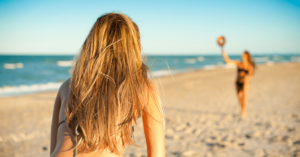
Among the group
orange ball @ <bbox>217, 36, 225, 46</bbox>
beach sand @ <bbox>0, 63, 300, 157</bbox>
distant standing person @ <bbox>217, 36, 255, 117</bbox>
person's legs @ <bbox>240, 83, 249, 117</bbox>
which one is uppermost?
orange ball @ <bbox>217, 36, 225, 46</bbox>

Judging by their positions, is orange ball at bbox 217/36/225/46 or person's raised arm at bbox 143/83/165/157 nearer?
person's raised arm at bbox 143/83/165/157

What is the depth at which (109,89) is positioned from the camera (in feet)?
3.86

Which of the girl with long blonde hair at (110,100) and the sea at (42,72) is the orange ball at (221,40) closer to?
the sea at (42,72)

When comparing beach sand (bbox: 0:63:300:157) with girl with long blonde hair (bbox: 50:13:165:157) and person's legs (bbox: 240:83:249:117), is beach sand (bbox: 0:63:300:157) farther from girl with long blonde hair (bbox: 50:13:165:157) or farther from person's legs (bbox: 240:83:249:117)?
girl with long blonde hair (bbox: 50:13:165:157)

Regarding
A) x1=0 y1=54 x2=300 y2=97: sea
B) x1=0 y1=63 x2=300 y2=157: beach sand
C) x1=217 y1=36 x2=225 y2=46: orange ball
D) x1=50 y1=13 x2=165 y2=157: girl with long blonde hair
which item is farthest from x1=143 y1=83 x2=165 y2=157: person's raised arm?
x1=217 y1=36 x2=225 y2=46: orange ball

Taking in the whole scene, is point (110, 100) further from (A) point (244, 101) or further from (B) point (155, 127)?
(A) point (244, 101)

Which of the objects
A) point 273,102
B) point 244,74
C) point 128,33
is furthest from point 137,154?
point 273,102

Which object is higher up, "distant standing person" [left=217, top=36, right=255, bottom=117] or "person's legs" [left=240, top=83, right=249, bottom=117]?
"distant standing person" [left=217, top=36, right=255, bottom=117]

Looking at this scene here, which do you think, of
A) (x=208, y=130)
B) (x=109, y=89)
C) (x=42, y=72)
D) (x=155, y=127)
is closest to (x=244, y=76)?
(x=208, y=130)

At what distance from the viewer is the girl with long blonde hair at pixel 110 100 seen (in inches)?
46.1

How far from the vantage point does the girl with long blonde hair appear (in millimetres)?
1172

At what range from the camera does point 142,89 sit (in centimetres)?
120

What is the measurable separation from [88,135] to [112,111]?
19 cm

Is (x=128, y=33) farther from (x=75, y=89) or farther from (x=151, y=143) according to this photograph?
(x=151, y=143)
